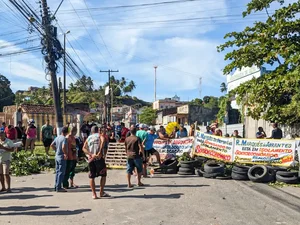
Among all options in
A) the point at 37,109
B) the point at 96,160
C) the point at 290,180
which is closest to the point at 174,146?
the point at 290,180

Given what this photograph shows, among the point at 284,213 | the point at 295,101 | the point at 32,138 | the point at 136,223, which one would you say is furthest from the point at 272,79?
the point at 32,138

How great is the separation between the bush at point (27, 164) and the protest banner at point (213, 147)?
605 centimetres

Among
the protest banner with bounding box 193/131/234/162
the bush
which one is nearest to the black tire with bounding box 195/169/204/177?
the protest banner with bounding box 193/131/234/162

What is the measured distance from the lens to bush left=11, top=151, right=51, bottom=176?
1361cm

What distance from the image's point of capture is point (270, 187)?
34.9 ft

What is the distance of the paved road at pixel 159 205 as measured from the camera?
693 cm

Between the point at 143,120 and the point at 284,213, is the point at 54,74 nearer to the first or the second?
the point at 284,213

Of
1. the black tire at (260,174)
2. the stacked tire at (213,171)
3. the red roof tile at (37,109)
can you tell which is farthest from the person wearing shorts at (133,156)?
the red roof tile at (37,109)

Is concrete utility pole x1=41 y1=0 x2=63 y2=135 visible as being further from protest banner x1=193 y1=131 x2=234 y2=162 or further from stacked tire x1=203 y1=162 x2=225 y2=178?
stacked tire x1=203 y1=162 x2=225 y2=178

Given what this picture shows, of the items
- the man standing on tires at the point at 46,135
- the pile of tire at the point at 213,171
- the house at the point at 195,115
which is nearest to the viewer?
the pile of tire at the point at 213,171

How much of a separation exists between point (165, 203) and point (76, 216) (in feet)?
6.82

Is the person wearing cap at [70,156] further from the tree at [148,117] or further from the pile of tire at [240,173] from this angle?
the tree at [148,117]

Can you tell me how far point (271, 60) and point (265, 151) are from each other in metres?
4.30

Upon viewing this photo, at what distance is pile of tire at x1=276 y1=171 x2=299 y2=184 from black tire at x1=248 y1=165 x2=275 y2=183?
0.24m
